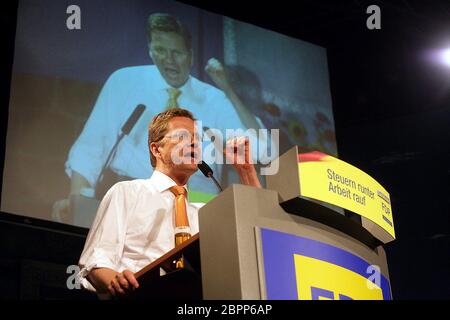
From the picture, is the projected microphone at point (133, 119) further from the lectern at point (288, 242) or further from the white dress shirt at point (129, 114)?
the lectern at point (288, 242)

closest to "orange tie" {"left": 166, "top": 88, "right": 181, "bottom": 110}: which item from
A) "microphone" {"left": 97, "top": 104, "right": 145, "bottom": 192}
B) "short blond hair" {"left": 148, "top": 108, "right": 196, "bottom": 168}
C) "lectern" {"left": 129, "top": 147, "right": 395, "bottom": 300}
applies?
"microphone" {"left": 97, "top": 104, "right": 145, "bottom": 192}

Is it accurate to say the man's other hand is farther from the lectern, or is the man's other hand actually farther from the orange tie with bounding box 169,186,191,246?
the orange tie with bounding box 169,186,191,246

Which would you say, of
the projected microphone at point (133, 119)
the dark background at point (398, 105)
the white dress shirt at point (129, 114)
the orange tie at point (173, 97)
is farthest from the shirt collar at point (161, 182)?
the dark background at point (398, 105)

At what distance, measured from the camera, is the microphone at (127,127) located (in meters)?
3.62

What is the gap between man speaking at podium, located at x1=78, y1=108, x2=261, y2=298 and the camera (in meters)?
1.97

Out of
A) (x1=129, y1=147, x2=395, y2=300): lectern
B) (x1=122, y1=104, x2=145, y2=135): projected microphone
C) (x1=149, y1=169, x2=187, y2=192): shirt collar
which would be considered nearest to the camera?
(x1=129, y1=147, x2=395, y2=300): lectern

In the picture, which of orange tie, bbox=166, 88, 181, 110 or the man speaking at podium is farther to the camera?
orange tie, bbox=166, 88, 181, 110

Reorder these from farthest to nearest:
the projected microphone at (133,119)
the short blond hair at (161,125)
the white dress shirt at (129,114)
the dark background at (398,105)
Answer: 1. the dark background at (398,105)
2. the projected microphone at (133,119)
3. the white dress shirt at (129,114)
4. the short blond hair at (161,125)

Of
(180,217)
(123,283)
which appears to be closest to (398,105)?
(180,217)

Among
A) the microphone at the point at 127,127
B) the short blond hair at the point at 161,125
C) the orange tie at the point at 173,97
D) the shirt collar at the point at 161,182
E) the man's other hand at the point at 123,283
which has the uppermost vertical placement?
the orange tie at the point at 173,97

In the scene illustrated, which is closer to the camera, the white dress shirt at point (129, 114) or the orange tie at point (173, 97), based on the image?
the white dress shirt at point (129, 114)

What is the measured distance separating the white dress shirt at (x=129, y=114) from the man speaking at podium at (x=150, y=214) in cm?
127

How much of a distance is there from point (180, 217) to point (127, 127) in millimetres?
1747

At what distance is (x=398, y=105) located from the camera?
17.7 ft
